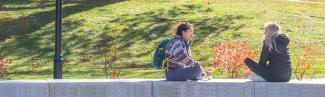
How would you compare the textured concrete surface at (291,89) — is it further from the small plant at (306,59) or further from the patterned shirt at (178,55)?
the small plant at (306,59)

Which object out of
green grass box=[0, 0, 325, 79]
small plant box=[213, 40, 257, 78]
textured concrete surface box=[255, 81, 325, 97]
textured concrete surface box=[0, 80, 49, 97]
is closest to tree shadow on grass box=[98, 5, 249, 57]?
green grass box=[0, 0, 325, 79]

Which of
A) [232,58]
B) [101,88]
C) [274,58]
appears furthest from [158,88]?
[232,58]

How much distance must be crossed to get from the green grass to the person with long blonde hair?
6270 millimetres

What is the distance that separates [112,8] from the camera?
84.0ft

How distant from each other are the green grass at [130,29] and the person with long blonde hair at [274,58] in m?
6.27

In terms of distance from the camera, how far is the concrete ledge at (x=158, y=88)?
33.4 ft

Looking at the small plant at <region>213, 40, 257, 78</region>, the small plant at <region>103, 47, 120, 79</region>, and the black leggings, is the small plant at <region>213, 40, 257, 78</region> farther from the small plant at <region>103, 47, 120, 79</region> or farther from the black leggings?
the small plant at <region>103, 47, 120, 79</region>

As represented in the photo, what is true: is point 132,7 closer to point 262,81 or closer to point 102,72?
point 102,72

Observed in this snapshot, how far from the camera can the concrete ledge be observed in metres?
10.2

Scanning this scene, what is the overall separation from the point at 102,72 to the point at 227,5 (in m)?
9.93

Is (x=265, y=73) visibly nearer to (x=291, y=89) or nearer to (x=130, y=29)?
(x=291, y=89)

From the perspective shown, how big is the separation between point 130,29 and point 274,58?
42.1 feet

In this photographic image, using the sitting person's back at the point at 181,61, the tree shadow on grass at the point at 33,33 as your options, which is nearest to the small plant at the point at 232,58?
the sitting person's back at the point at 181,61

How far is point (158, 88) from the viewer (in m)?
10.5
